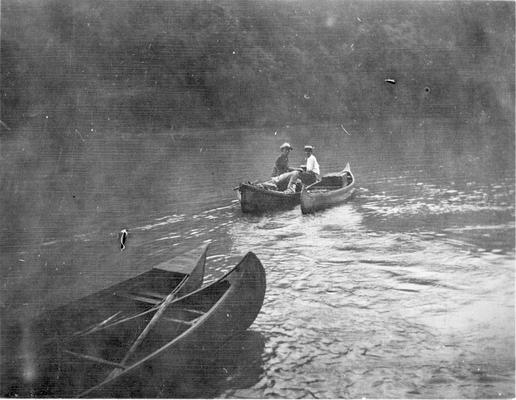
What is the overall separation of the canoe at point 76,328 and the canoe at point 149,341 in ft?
0.04

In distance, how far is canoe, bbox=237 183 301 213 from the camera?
13159mm

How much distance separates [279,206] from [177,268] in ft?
22.1

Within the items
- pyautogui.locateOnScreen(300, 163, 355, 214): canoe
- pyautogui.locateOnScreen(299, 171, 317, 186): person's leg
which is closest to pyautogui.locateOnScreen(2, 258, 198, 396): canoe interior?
pyautogui.locateOnScreen(300, 163, 355, 214): canoe

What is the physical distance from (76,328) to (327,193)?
9.19m

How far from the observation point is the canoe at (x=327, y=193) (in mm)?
13180

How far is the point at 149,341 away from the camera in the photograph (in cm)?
565

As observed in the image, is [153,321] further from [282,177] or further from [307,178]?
[307,178]

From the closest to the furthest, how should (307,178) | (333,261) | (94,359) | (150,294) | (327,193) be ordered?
(94,359), (150,294), (333,261), (327,193), (307,178)

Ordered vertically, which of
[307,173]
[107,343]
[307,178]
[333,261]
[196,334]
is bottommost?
[333,261]

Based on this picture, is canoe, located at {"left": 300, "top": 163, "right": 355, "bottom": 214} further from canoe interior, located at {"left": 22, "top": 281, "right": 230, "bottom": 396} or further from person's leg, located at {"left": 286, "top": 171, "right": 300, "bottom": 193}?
canoe interior, located at {"left": 22, "top": 281, "right": 230, "bottom": 396}

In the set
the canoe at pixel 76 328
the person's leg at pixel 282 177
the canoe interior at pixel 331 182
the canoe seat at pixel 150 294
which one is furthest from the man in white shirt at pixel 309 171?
the canoe seat at pixel 150 294

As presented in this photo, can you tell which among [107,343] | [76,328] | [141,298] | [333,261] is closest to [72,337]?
[76,328]

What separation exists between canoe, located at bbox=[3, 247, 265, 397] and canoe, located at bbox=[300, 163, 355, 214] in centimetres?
674

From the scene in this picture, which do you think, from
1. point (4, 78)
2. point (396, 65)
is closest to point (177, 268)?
point (4, 78)
